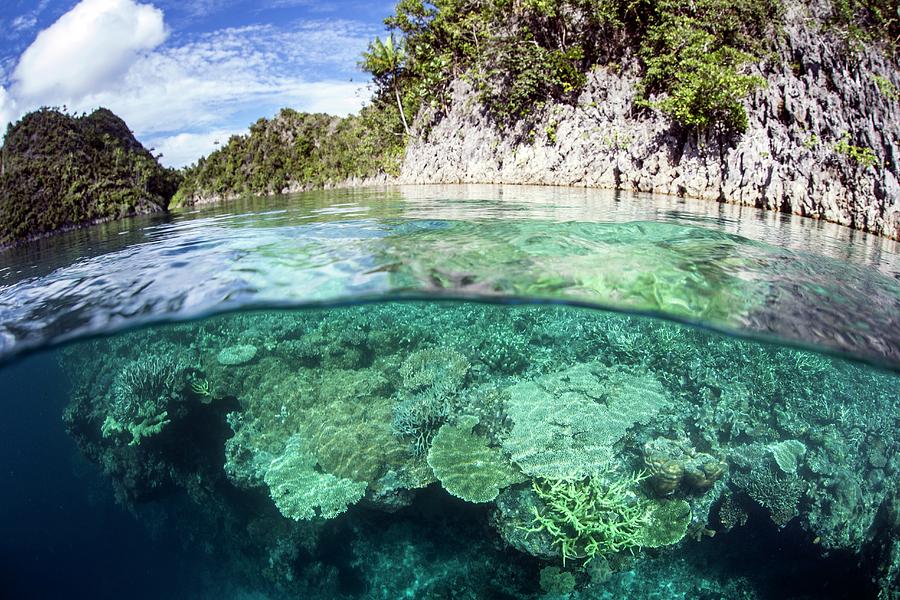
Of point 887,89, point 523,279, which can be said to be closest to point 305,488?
point 523,279

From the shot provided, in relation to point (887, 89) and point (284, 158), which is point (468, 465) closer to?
point (887, 89)

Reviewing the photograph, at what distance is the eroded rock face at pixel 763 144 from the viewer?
9.42 m

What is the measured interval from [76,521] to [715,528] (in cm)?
1098

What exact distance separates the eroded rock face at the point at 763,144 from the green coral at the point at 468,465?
28.1ft

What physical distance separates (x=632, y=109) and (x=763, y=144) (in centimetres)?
548

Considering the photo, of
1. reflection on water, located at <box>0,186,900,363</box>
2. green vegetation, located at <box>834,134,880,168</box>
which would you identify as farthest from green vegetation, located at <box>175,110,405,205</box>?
reflection on water, located at <box>0,186,900,363</box>

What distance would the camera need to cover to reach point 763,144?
41.2 ft

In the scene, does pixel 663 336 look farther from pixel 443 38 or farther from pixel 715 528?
pixel 443 38

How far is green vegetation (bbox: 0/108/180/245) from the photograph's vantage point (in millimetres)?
24689

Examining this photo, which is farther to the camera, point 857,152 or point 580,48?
point 580,48

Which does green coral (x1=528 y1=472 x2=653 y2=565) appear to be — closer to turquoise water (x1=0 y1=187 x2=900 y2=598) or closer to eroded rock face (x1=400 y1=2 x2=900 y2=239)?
turquoise water (x1=0 y1=187 x2=900 y2=598)

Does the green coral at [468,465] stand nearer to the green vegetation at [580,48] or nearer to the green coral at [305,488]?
the green coral at [305,488]

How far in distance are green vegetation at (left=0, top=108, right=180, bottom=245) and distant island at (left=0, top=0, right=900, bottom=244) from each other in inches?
9.3

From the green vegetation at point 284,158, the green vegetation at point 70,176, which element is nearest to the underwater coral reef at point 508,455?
the green vegetation at point 70,176
